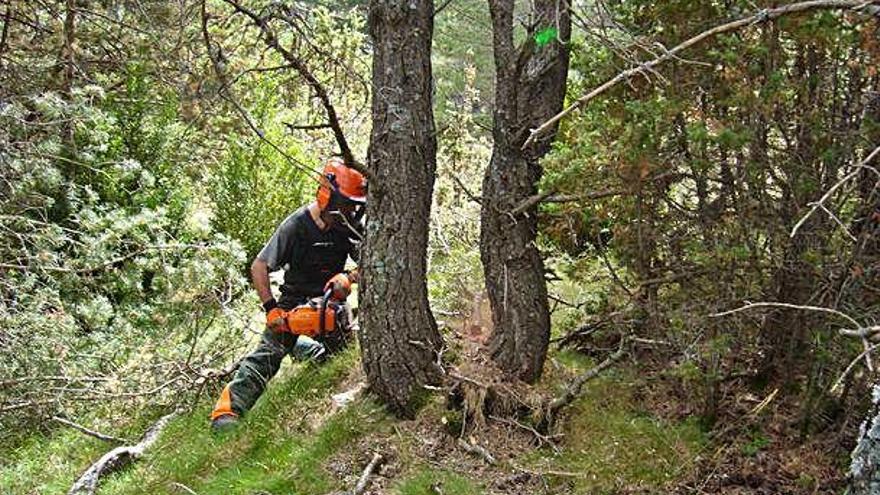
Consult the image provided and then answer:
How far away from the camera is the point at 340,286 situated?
5.59 meters

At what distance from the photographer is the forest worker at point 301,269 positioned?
543 centimetres

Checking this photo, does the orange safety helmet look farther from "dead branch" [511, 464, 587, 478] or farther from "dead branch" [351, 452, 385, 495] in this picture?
"dead branch" [511, 464, 587, 478]

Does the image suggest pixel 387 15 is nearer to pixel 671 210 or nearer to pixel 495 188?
pixel 495 188

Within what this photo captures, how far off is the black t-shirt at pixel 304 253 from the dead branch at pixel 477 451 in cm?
167

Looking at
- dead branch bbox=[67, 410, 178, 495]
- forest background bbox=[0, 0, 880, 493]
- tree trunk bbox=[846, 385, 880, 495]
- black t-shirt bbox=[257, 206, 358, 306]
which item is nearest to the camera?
tree trunk bbox=[846, 385, 880, 495]

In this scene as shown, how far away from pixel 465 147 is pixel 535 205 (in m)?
5.40

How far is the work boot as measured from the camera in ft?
18.2

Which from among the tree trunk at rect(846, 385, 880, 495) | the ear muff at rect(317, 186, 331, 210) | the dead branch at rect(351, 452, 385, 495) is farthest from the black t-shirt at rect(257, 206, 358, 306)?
the tree trunk at rect(846, 385, 880, 495)

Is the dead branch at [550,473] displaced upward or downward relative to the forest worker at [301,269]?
downward

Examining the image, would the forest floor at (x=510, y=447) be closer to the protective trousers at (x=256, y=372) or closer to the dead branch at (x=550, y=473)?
the dead branch at (x=550, y=473)

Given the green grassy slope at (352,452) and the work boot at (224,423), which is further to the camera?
the work boot at (224,423)

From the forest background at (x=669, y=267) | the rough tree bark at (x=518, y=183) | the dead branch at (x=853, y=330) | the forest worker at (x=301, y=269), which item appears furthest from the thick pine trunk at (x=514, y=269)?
the dead branch at (x=853, y=330)

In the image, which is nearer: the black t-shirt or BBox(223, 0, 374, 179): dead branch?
BBox(223, 0, 374, 179): dead branch

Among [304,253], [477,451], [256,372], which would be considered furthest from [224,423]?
[477,451]
